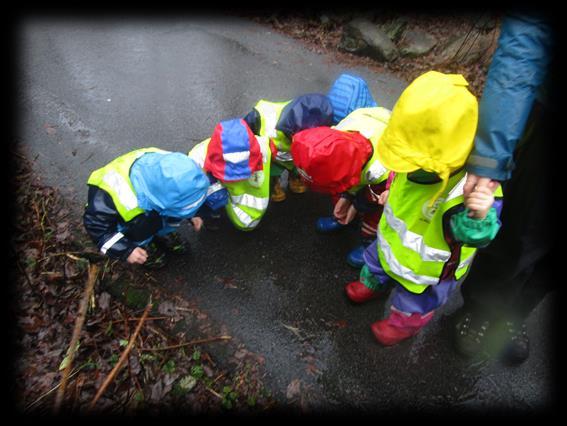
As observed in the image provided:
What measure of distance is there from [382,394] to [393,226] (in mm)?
1117

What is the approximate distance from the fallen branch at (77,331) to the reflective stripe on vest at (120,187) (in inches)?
26.4

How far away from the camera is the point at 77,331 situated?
2.48 m

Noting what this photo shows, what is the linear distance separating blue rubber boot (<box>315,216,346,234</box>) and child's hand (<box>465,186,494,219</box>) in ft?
5.50

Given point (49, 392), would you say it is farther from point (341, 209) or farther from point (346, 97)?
point (346, 97)

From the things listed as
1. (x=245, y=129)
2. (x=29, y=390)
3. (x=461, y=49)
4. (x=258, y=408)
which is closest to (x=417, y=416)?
(x=258, y=408)

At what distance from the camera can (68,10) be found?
583 centimetres

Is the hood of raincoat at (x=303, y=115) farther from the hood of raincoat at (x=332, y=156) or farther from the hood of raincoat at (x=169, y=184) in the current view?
the hood of raincoat at (x=169, y=184)

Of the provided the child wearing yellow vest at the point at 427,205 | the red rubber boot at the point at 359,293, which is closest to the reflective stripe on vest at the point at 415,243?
the child wearing yellow vest at the point at 427,205

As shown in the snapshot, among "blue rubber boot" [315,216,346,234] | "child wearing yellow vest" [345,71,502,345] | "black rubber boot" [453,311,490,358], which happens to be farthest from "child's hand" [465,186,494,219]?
"blue rubber boot" [315,216,346,234]

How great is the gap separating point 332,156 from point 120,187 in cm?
133

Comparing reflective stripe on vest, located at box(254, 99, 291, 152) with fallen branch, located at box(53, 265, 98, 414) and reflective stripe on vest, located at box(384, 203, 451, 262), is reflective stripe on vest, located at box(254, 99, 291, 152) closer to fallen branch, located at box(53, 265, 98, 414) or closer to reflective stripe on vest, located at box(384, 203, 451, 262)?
reflective stripe on vest, located at box(384, 203, 451, 262)

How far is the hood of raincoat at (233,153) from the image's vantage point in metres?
2.44

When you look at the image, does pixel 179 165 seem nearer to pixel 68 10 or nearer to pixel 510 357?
pixel 510 357

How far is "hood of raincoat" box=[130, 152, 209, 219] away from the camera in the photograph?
227 cm
